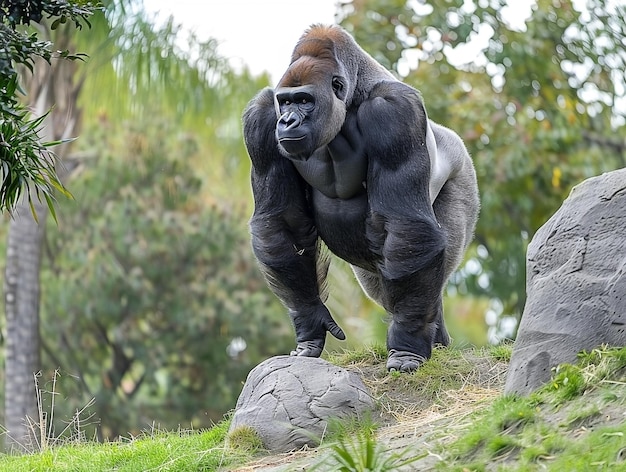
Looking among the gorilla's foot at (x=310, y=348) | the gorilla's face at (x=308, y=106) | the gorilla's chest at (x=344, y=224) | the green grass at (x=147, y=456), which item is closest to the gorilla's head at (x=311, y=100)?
the gorilla's face at (x=308, y=106)

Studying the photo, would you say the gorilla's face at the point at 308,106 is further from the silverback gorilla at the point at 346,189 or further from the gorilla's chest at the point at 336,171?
the gorilla's chest at the point at 336,171

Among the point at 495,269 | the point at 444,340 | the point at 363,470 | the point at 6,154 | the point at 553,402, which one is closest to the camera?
the point at 363,470

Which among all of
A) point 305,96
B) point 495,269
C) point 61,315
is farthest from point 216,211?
point 305,96

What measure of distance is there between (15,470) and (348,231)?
2116 millimetres

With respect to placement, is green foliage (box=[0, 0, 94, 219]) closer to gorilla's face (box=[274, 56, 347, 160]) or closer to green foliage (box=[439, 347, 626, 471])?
gorilla's face (box=[274, 56, 347, 160])

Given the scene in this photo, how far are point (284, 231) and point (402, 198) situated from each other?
2.44 feet

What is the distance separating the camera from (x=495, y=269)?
1401cm

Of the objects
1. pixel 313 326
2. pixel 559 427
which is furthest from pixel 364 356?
pixel 559 427

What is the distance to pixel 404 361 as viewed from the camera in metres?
5.53

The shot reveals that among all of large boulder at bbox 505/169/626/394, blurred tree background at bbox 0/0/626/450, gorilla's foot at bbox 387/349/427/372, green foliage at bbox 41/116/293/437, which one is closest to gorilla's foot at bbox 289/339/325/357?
gorilla's foot at bbox 387/349/427/372

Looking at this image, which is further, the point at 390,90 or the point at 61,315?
the point at 61,315

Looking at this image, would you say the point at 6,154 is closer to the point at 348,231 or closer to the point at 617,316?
the point at 348,231

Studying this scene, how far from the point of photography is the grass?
3652mm

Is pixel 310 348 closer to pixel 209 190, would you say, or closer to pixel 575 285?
pixel 575 285
